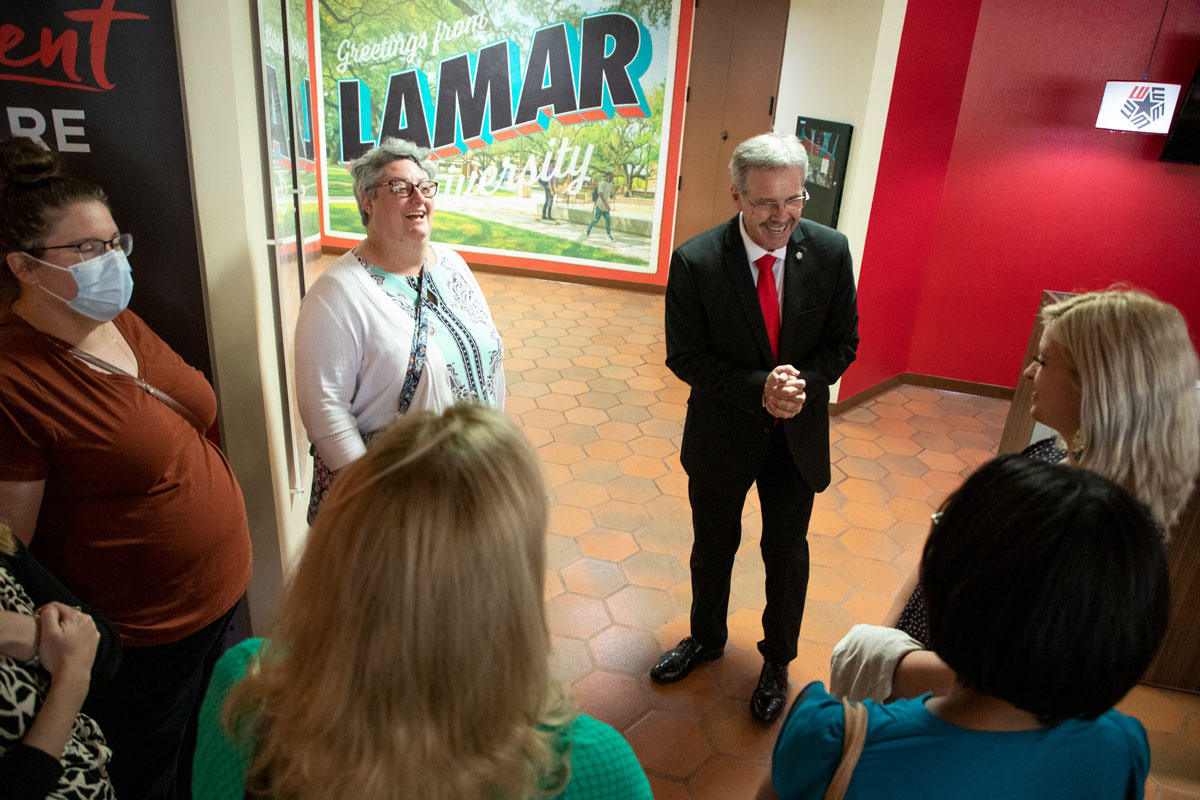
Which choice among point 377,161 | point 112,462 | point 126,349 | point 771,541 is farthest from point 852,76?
point 112,462

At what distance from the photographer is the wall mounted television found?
4.21m

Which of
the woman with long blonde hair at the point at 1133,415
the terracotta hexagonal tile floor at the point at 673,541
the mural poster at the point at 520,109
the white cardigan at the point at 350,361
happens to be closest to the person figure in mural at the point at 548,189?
the mural poster at the point at 520,109

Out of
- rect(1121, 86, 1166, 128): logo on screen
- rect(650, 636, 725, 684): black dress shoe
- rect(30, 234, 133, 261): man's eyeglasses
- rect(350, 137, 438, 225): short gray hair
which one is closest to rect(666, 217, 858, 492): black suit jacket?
rect(650, 636, 725, 684): black dress shoe

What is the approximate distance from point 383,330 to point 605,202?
215 inches

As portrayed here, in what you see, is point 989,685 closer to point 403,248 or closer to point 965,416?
point 403,248

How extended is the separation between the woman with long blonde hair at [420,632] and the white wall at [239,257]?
1431 mm

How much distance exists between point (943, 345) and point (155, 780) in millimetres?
5084

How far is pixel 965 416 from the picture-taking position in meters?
5.09

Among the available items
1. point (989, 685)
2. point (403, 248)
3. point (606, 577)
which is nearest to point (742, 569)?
point (606, 577)

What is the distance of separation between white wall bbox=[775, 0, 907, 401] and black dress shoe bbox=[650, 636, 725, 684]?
2.59m

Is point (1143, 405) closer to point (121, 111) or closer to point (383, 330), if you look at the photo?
point (383, 330)

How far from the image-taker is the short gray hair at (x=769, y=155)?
2107 mm

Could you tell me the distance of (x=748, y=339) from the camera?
2.26 metres

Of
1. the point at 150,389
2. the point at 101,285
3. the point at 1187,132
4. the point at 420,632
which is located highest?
the point at 1187,132
